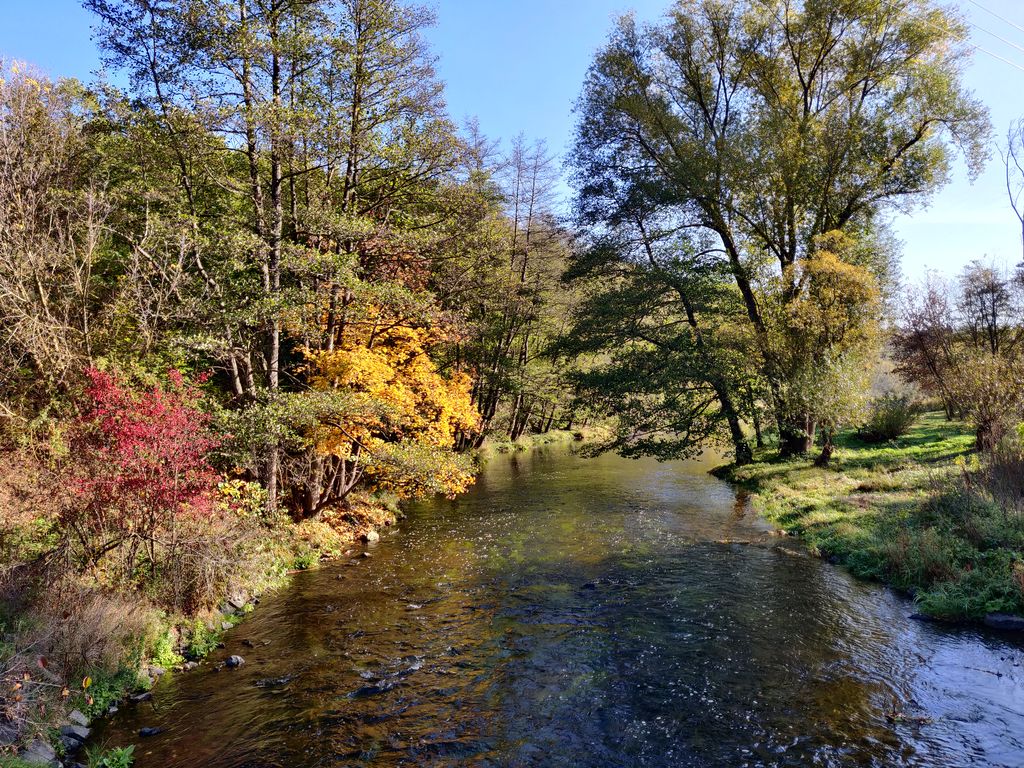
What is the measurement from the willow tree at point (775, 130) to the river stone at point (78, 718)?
65.2ft

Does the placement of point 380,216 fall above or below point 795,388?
above

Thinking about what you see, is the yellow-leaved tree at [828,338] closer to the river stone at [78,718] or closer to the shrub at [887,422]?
the shrub at [887,422]

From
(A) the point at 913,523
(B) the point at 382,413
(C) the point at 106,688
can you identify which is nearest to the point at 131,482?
(C) the point at 106,688

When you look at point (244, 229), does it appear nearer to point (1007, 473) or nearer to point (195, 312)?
point (195, 312)

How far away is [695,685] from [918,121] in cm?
2270

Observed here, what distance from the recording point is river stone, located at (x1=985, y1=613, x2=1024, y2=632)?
902 centimetres

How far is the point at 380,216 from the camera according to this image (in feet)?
65.5

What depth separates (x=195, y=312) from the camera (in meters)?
13.0

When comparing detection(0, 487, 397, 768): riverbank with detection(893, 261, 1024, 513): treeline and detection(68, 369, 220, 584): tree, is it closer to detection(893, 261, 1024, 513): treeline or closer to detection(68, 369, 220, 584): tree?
detection(68, 369, 220, 584): tree

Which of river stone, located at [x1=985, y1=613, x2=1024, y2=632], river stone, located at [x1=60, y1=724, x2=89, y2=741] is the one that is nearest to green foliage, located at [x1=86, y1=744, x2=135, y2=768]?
river stone, located at [x1=60, y1=724, x2=89, y2=741]

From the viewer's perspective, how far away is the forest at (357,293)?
31.7 ft

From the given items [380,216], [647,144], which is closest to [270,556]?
[380,216]

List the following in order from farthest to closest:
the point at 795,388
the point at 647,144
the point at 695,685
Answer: the point at 647,144
the point at 795,388
the point at 695,685

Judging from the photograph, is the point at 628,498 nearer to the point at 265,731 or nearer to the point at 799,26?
the point at 265,731
